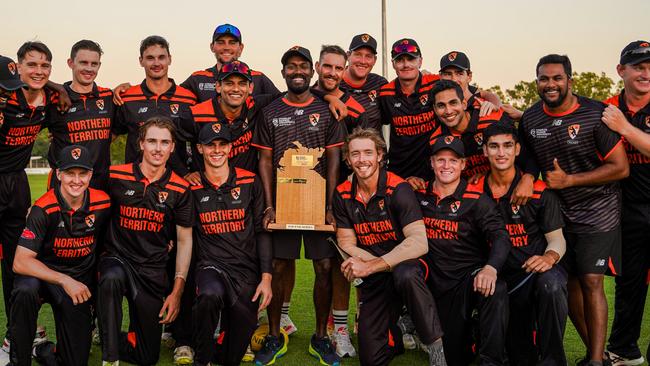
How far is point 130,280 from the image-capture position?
542cm

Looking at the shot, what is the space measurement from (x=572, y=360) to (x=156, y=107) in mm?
4632

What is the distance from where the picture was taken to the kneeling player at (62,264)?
4969mm

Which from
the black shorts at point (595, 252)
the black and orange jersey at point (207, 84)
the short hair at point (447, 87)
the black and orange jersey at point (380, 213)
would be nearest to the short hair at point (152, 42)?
the black and orange jersey at point (207, 84)

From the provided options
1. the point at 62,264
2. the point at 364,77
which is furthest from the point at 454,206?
the point at 62,264

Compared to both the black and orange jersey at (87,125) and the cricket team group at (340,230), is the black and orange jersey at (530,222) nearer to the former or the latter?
the cricket team group at (340,230)

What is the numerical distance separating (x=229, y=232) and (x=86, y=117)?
2049 mm

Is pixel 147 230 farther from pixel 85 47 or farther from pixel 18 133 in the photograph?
pixel 85 47

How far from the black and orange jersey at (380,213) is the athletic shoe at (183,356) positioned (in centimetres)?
175

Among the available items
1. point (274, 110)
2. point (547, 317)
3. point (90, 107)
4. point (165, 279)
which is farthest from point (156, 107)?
point (547, 317)

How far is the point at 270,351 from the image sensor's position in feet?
18.6

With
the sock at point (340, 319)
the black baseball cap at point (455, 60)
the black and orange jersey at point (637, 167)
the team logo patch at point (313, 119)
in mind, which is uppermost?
the black baseball cap at point (455, 60)

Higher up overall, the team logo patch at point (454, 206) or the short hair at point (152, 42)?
the short hair at point (152, 42)

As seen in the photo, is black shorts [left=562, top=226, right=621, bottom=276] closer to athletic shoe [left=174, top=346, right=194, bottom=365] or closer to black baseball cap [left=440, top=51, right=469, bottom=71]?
black baseball cap [left=440, top=51, right=469, bottom=71]

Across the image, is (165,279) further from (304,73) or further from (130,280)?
(304,73)
